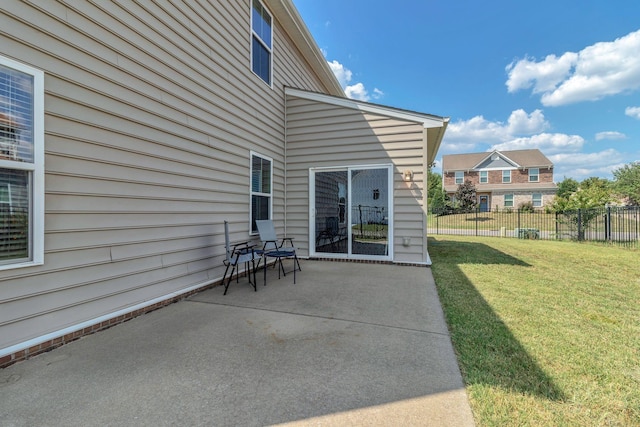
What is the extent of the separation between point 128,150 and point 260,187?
270 centimetres

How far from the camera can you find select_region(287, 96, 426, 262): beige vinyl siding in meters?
5.59

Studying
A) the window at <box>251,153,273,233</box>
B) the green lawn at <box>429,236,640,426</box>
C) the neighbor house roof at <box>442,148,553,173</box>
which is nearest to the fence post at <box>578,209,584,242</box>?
the green lawn at <box>429,236,640,426</box>

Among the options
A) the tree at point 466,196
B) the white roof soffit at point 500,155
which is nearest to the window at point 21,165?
the tree at point 466,196

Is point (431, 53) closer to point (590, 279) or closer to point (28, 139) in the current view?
point (590, 279)

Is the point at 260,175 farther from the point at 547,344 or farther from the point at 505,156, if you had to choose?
the point at 505,156

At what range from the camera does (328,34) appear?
11.2m

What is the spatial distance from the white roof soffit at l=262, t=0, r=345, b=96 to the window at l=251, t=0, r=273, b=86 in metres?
0.28

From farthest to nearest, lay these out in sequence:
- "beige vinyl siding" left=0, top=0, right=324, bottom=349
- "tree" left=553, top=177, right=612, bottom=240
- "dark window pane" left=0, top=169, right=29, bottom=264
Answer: "tree" left=553, top=177, right=612, bottom=240
"beige vinyl siding" left=0, top=0, right=324, bottom=349
"dark window pane" left=0, top=169, right=29, bottom=264

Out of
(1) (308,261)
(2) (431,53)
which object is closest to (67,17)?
(1) (308,261)

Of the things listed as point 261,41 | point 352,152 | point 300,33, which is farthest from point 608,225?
point 261,41

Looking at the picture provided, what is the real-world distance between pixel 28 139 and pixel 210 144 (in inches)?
82.3

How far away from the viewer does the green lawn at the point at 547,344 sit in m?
1.51

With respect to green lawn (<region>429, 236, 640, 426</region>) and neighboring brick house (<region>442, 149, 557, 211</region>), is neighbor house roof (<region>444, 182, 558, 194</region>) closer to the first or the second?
neighboring brick house (<region>442, 149, 557, 211</region>)

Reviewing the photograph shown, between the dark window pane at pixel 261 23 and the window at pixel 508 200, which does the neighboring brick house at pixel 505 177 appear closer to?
the window at pixel 508 200
